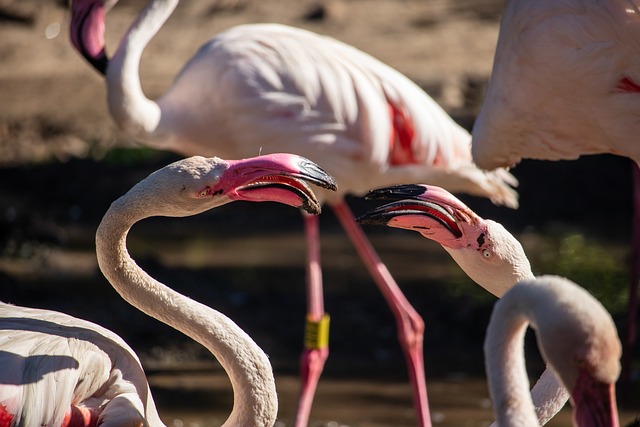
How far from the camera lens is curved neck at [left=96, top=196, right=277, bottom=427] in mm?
3051

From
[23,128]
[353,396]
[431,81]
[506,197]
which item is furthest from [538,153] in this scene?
[23,128]

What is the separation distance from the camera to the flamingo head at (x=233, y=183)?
2.95m

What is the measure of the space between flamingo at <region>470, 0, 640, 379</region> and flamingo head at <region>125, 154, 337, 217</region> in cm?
122

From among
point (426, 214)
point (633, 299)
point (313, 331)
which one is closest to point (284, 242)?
point (313, 331)

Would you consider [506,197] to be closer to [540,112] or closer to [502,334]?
[540,112]

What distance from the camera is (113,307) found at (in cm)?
626

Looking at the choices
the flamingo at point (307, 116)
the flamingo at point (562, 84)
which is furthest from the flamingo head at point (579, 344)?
the flamingo at point (307, 116)

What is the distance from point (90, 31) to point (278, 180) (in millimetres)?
2527

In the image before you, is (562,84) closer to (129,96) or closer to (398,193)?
(398,193)

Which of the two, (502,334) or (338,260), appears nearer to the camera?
(502,334)

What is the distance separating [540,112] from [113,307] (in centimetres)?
313

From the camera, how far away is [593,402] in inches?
91.1

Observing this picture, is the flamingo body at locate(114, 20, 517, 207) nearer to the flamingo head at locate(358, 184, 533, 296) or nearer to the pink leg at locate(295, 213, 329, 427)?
the pink leg at locate(295, 213, 329, 427)

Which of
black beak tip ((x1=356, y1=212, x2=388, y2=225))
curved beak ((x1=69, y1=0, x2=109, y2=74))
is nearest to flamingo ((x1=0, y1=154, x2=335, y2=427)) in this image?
black beak tip ((x1=356, y1=212, x2=388, y2=225))
